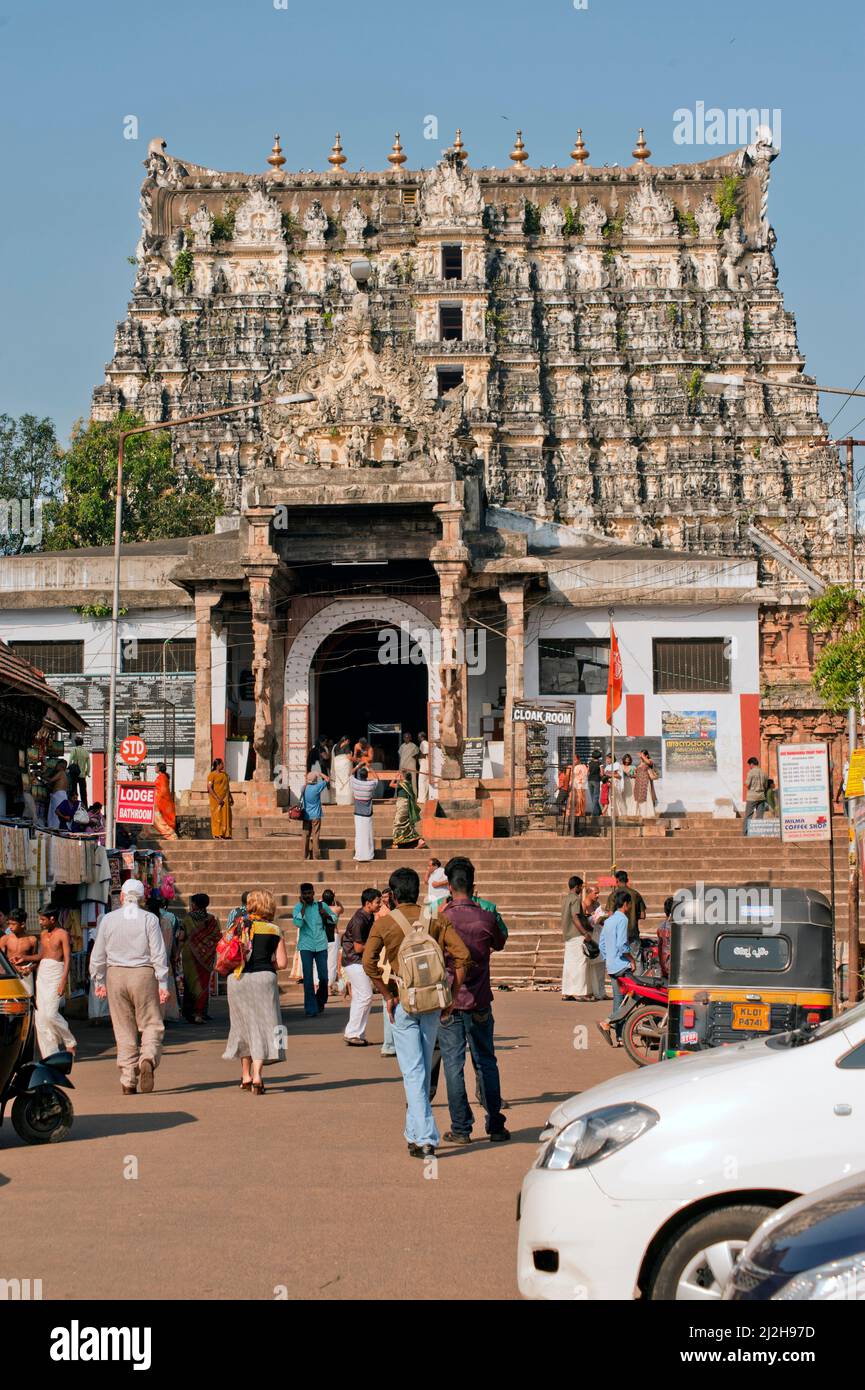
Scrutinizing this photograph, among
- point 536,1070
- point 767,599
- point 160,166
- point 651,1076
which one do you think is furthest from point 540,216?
point 651,1076

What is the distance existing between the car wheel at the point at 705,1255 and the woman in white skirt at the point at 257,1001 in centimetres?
743

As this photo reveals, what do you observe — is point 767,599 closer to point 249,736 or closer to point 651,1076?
point 249,736

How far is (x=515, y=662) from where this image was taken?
34250 millimetres

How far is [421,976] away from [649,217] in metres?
67.3

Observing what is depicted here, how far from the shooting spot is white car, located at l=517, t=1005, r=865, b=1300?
21.9ft

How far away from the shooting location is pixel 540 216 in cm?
7575

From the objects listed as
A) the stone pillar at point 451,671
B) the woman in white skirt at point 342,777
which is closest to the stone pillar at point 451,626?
the stone pillar at point 451,671

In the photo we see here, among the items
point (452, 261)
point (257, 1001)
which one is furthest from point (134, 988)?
point (452, 261)

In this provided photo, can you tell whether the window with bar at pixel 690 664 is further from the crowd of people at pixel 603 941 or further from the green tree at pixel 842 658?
the crowd of people at pixel 603 941

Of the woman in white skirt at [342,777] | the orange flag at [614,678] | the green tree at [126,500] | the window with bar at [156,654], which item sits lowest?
the woman in white skirt at [342,777]

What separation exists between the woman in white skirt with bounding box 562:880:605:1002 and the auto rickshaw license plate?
8588 millimetres

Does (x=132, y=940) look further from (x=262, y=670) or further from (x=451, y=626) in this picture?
(x=451, y=626)

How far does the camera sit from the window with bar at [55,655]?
37.6 metres
